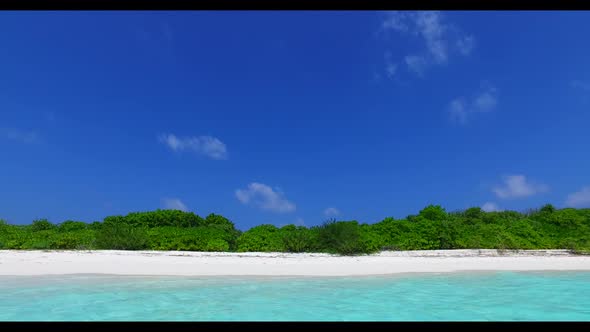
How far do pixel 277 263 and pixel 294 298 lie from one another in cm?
482

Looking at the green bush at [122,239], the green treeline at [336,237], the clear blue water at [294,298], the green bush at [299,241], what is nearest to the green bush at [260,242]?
the green treeline at [336,237]

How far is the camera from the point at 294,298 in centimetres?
692

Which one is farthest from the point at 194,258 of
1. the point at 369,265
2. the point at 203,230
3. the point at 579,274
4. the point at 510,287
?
the point at 579,274

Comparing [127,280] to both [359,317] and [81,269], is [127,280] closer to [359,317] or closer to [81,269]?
[81,269]

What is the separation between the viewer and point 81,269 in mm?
10367

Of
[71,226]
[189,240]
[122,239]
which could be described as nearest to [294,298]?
[189,240]

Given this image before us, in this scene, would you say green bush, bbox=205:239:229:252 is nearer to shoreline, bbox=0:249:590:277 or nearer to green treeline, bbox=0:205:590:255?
green treeline, bbox=0:205:590:255

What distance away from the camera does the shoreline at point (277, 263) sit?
10328 millimetres

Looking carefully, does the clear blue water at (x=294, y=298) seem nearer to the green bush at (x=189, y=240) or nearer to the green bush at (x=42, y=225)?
the green bush at (x=189, y=240)

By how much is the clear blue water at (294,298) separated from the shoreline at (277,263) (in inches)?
36.3

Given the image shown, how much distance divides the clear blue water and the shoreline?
92 cm

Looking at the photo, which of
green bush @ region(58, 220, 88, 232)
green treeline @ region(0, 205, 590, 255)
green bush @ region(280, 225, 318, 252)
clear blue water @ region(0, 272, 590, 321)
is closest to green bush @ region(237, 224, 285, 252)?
green treeline @ region(0, 205, 590, 255)

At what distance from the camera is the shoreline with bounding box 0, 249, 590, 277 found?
407 inches

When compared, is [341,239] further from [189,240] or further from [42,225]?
[42,225]
